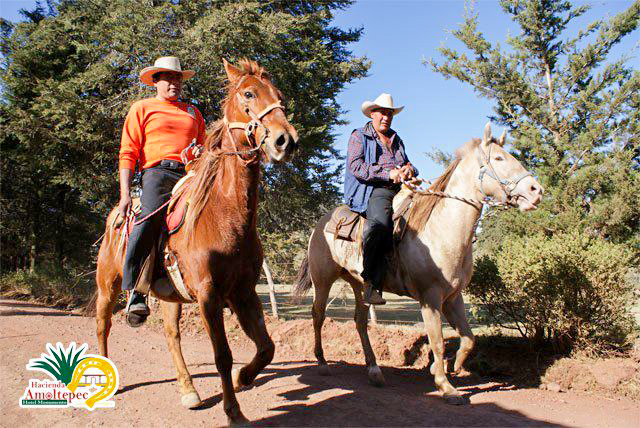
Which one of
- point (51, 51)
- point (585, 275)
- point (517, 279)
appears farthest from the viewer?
point (51, 51)

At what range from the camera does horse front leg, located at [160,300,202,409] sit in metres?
4.92

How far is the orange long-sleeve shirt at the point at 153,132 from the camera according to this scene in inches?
194

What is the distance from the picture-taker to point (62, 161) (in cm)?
1409

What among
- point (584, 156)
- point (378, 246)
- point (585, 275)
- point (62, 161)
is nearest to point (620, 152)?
point (584, 156)

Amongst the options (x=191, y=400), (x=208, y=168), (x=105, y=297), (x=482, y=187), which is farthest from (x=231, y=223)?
(x=482, y=187)

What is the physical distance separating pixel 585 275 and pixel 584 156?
474 cm

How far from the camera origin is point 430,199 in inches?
239

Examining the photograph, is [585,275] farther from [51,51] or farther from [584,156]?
[51,51]

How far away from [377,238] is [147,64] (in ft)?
30.7

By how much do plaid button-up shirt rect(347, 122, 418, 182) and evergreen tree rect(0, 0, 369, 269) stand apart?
223 inches

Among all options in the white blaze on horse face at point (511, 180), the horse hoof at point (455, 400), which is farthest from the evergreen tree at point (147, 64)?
the horse hoof at point (455, 400)

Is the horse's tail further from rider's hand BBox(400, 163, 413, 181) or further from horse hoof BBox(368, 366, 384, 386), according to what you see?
rider's hand BBox(400, 163, 413, 181)

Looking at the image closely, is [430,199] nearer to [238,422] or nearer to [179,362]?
[238,422]

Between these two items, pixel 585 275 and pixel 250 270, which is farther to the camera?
pixel 585 275
